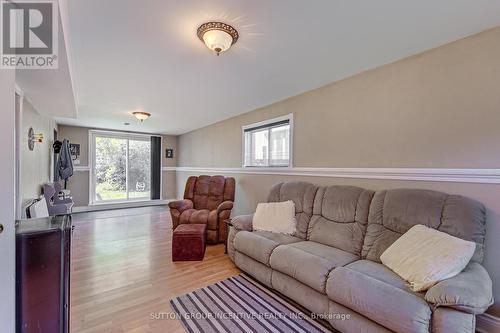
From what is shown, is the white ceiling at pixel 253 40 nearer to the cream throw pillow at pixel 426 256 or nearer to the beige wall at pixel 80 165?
the cream throw pillow at pixel 426 256

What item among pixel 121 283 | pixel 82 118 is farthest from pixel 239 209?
pixel 82 118

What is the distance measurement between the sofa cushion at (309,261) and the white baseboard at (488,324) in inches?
35.5

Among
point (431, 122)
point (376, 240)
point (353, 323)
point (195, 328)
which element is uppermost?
point (431, 122)

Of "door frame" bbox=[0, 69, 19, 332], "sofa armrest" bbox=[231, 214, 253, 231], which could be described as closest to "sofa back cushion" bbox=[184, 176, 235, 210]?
"sofa armrest" bbox=[231, 214, 253, 231]

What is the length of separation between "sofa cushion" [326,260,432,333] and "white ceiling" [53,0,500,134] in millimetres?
1861

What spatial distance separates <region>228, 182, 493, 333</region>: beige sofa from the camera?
51.2 inches

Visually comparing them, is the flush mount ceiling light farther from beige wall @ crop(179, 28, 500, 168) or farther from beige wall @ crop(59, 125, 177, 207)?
beige wall @ crop(59, 125, 177, 207)

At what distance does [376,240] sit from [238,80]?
230 centimetres

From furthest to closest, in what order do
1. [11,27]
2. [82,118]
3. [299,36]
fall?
[82,118] < [299,36] < [11,27]

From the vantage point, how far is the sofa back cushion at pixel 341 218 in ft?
7.36

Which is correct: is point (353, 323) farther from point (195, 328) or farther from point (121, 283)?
point (121, 283)

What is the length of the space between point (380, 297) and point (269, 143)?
285 cm

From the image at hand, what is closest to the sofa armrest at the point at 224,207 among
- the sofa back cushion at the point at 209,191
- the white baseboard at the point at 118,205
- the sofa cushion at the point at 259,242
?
the sofa back cushion at the point at 209,191

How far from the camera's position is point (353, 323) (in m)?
1.59
